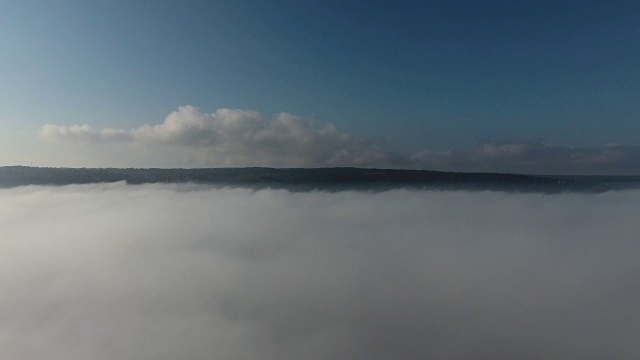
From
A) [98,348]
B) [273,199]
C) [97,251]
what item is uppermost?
[273,199]

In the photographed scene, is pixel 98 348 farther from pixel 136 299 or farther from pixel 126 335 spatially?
pixel 136 299

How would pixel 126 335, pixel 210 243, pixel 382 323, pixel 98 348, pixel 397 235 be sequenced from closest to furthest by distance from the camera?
pixel 98 348 < pixel 126 335 < pixel 382 323 < pixel 210 243 < pixel 397 235

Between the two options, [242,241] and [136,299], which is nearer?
[136,299]

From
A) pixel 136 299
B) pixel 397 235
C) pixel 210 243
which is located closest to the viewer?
pixel 136 299

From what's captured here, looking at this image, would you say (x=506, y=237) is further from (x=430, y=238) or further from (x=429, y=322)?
(x=429, y=322)

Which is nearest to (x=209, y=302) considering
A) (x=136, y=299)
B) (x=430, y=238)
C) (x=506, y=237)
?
(x=136, y=299)

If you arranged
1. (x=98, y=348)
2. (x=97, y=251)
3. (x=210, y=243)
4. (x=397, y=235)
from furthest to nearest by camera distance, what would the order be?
1. (x=397, y=235)
2. (x=210, y=243)
3. (x=97, y=251)
4. (x=98, y=348)

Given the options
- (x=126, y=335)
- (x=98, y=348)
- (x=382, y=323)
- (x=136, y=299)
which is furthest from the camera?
(x=136, y=299)

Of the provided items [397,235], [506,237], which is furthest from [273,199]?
[506,237]

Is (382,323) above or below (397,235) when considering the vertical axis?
below
